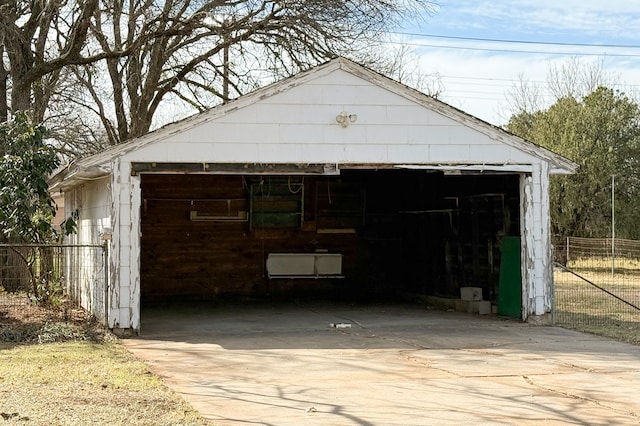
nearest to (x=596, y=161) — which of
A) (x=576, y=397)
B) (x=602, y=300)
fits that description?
(x=602, y=300)

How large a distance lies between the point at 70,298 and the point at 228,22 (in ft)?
26.5

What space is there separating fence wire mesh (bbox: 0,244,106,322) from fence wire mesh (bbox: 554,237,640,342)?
7801mm

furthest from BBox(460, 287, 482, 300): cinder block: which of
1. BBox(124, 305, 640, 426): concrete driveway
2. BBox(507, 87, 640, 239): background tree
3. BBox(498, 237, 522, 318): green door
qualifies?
BBox(507, 87, 640, 239): background tree

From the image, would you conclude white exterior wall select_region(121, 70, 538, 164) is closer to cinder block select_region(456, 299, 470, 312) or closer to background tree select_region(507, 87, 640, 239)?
cinder block select_region(456, 299, 470, 312)

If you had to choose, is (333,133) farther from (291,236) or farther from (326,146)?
(291,236)

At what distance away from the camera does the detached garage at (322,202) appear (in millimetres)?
13328

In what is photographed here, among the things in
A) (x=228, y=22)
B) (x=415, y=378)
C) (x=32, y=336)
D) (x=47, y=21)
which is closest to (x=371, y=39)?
(x=228, y=22)

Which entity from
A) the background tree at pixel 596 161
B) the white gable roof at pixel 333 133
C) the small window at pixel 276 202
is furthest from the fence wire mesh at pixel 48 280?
the background tree at pixel 596 161

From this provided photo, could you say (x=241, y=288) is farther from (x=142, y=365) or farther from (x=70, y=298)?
(x=142, y=365)

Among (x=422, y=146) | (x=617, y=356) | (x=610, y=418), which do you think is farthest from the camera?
(x=422, y=146)

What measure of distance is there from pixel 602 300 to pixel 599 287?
498 centimetres

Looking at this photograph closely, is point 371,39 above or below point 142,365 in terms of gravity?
above

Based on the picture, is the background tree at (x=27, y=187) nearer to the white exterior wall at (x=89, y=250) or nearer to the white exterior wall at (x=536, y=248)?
the white exterior wall at (x=89, y=250)

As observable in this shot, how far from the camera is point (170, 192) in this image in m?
19.8
